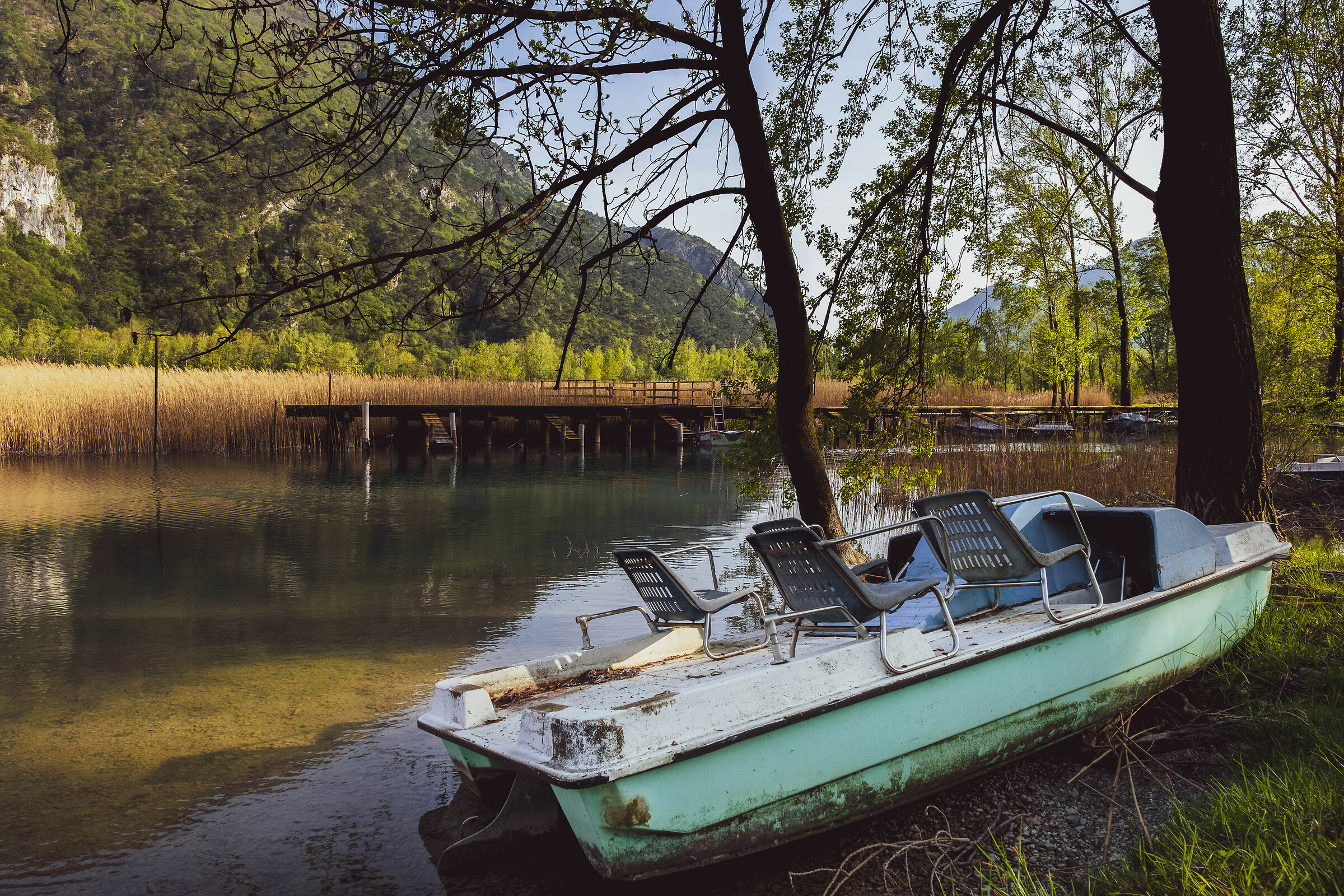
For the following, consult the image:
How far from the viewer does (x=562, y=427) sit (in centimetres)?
3559

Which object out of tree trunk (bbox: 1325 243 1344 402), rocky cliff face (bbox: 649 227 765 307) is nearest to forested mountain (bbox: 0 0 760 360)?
tree trunk (bbox: 1325 243 1344 402)

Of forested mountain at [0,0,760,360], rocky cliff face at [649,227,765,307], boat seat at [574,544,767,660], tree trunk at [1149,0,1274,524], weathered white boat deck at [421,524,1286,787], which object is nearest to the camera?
weathered white boat deck at [421,524,1286,787]

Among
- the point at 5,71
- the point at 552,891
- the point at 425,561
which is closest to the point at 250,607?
the point at 425,561

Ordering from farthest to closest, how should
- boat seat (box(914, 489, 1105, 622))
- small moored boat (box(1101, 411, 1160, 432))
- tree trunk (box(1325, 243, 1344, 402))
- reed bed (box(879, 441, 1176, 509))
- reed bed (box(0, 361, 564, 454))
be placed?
small moored boat (box(1101, 411, 1160, 432)) → reed bed (box(0, 361, 564, 454)) → tree trunk (box(1325, 243, 1344, 402)) → reed bed (box(879, 441, 1176, 509)) → boat seat (box(914, 489, 1105, 622))

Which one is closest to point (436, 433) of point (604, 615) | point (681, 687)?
point (604, 615)

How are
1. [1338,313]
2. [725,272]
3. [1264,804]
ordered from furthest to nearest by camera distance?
[1338,313] < [725,272] < [1264,804]

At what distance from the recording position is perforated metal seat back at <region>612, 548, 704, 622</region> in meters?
4.47

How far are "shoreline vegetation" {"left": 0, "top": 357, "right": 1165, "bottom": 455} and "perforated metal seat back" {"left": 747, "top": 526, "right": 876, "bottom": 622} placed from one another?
16388 millimetres

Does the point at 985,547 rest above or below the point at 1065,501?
below

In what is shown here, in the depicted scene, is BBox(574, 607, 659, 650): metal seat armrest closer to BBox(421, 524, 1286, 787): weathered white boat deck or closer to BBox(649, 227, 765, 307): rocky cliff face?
BBox(421, 524, 1286, 787): weathered white boat deck

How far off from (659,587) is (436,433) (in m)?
31.1

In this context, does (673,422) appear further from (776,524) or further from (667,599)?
(667,599)

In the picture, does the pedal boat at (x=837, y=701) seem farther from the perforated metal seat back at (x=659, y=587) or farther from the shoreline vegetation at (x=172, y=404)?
the shoreline vegetation at (x=172, y=404)

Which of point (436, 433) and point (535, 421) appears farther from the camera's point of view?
point (535, 421)
